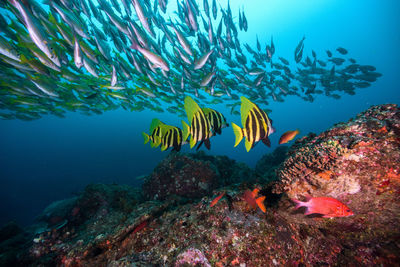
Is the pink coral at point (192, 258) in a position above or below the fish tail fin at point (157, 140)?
below

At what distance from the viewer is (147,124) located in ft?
220

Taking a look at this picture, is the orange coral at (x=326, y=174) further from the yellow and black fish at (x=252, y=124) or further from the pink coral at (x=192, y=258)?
the pink coral at (x=192, y=258)

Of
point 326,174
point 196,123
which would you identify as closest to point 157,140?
point 196,123

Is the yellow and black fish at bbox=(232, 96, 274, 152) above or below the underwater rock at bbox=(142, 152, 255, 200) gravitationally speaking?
above

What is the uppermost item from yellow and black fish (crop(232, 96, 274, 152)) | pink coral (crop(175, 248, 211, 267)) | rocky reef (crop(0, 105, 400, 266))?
yellow and black fish (crop(232, 96, 274, 152))

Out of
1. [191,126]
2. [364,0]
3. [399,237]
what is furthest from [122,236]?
[364,0]

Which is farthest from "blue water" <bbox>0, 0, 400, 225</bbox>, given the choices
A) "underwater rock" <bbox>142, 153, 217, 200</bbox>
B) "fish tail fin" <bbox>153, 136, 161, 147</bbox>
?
"fish tail fin" <bbox>153, 136, 161, 147</bbox>

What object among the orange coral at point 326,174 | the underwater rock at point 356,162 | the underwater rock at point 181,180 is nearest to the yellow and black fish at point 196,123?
the underwater rock at point 356,162

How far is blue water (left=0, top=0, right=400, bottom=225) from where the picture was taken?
88.3 ft

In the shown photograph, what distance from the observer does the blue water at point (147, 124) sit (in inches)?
1060

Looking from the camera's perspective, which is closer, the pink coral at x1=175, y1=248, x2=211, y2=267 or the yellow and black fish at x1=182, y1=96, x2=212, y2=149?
the pink coral at x1=175, y1=248, x2=211, y2=267

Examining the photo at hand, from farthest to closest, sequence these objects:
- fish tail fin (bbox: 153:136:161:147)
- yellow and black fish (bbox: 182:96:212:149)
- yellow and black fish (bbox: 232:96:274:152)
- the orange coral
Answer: fish tail fin (bbox: 153:136:161:147) → yellow and black fish (bbox: 182:96:212:149) → yellow and black fish (bbox: 232:96:274:152) → the orange coral

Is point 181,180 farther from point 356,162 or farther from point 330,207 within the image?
point 356,162

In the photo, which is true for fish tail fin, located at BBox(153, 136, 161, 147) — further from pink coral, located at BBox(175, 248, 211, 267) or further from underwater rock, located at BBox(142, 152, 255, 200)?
underwater rock, located at BBox(142, 152, 255, 200)
